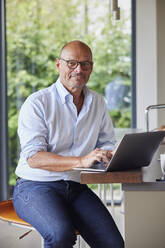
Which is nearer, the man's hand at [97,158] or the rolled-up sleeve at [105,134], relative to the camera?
the man's hand at [97,158]

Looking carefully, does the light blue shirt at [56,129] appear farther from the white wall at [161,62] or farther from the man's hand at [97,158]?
the white wall at [161,62]

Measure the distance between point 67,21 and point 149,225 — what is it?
10.1 feet

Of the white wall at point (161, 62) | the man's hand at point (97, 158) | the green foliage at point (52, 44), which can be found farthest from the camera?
the green foliage at point (52, 44)

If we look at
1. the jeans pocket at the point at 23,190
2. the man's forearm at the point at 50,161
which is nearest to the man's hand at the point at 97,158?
the man's forearm at the point at 50,161

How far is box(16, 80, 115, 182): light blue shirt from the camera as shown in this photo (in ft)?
7.84

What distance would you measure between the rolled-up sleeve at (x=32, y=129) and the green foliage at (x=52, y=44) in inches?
98.1

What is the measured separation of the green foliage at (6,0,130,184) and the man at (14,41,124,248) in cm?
229

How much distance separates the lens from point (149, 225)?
87.0 inches

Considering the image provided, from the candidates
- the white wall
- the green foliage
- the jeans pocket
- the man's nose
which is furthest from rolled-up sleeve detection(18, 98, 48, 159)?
the green foliage

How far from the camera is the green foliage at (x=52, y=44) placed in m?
4.84

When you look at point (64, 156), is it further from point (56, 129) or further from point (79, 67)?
point (79, 67)

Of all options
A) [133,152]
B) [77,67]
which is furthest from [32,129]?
[133,152]

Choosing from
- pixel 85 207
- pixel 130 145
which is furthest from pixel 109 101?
pixel 130 145

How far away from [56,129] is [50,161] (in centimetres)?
25
